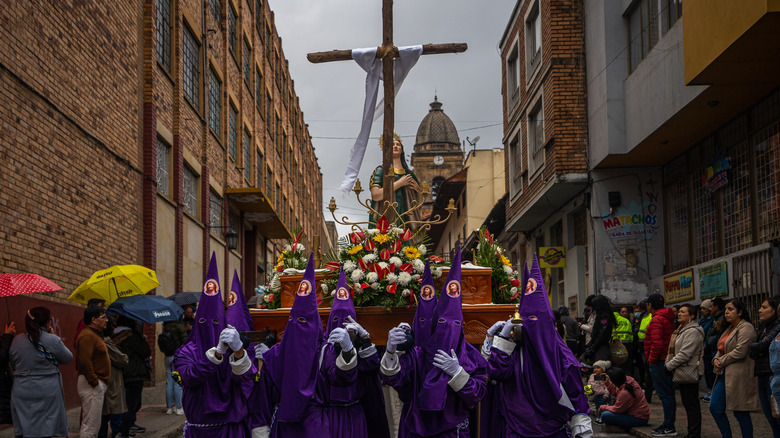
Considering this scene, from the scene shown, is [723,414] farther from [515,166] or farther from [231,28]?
[231,28]

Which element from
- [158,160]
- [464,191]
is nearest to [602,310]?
[158,160]

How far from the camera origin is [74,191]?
14297 millimetres

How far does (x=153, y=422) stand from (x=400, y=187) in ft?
18.9

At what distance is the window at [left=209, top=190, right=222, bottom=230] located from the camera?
25.6 m

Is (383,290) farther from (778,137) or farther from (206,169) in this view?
(206,169)

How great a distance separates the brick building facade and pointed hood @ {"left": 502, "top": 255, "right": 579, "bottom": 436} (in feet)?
19.5

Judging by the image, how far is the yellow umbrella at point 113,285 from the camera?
12156 mm

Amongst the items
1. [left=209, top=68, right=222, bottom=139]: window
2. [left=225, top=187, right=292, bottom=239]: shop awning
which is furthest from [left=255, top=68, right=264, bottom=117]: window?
[left=209, top=68, right=222, bottom=139]: window

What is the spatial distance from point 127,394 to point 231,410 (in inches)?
210

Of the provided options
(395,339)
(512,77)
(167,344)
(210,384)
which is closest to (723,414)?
(395,339)

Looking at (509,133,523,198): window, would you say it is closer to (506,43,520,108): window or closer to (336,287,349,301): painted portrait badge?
(506,43,520,108): window

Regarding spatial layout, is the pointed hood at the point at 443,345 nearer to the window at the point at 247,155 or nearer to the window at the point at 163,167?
the window at the point at 163,167

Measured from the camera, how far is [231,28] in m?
29.7

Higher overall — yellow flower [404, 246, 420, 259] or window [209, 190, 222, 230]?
window [209, 190, 222, 230]
